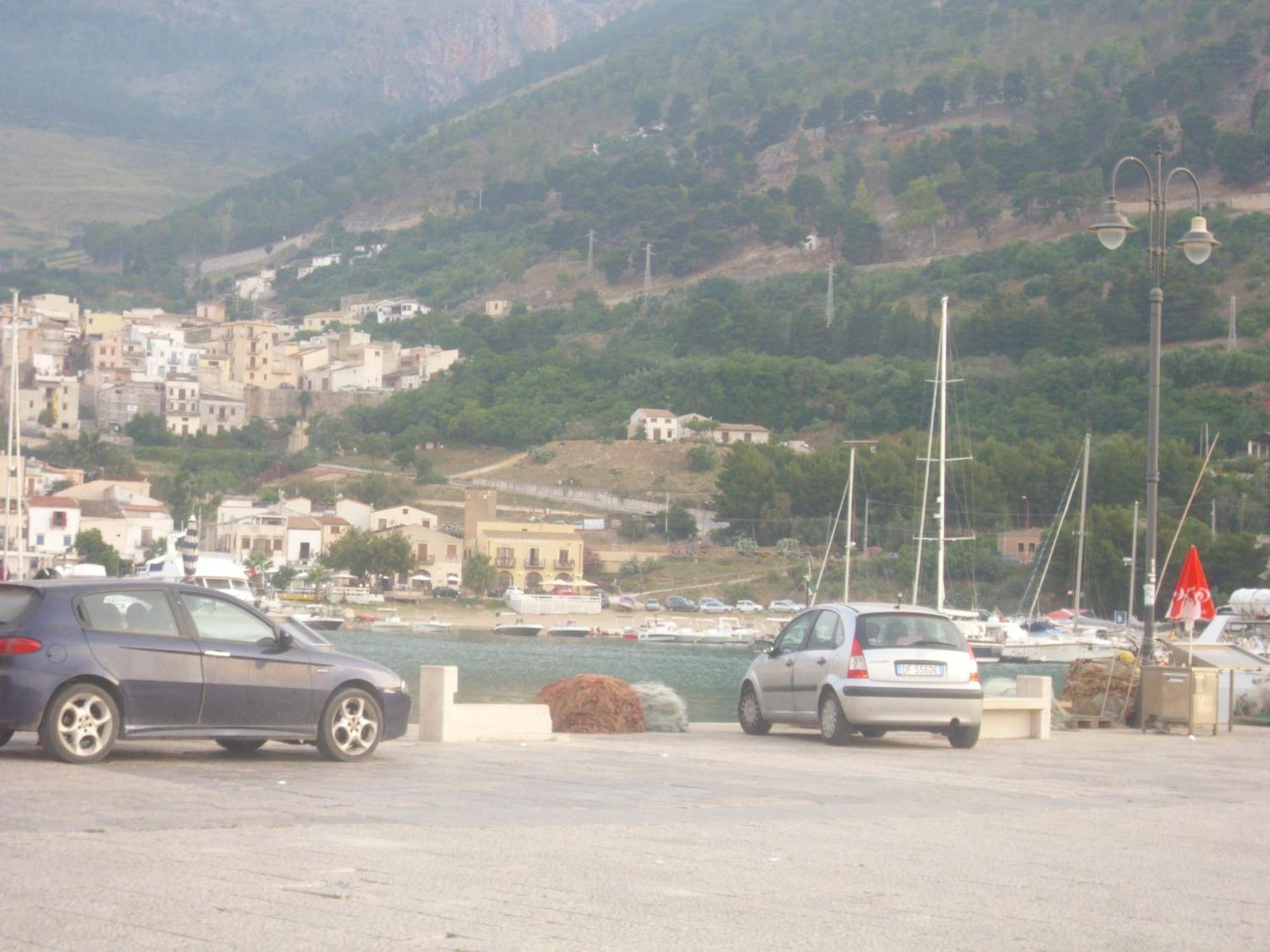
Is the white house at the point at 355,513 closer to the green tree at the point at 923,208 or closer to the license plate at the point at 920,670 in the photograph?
the green tree at the point at 923,208

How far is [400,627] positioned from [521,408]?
44543 millimetres

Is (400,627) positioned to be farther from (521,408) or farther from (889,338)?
A: (889,338)

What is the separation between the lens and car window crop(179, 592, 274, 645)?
1091cm

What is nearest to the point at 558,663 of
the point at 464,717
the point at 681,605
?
the point at 681,605

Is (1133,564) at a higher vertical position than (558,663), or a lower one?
higher

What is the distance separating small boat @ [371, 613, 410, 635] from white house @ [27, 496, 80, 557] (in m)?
17.0

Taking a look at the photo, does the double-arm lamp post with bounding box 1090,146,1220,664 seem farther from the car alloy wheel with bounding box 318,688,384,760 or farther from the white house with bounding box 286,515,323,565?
the white house with bounding box 286,515,323,565

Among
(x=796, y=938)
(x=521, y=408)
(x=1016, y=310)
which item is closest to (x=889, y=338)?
(x=1016, y=310)

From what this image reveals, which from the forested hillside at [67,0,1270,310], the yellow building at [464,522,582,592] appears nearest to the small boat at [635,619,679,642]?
the yellow building at [464,522,582,592]

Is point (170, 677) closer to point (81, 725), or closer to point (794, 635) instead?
point (81, 725)

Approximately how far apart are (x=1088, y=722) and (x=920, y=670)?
475cm

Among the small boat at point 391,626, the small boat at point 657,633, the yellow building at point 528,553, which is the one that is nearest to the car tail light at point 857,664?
the small boat at point 657,633

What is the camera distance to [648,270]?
163 metres

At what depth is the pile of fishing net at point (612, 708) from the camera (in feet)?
51.6
